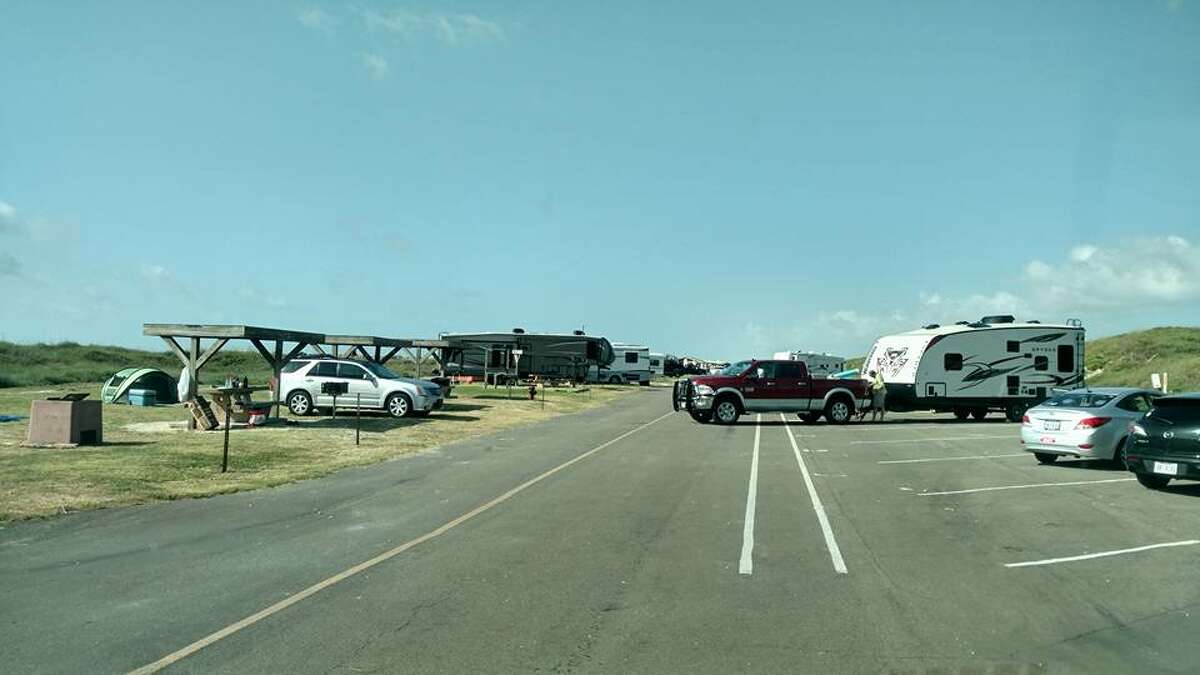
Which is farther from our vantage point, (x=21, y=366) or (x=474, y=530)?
(x=21, y=366)

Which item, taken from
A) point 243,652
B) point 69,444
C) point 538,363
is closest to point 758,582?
point 243,652

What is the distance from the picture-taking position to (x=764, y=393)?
30.7 meters

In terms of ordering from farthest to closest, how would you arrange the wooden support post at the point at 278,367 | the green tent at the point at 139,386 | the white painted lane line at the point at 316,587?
the green tent at the point at 139,386
the wooden support post at the point at 278,367
the white painted lane line at the point at 316,587

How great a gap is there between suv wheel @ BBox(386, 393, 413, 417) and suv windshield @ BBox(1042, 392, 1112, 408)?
18.2m

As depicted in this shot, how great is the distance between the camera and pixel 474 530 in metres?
10.6

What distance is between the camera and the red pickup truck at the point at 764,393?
3050 cm

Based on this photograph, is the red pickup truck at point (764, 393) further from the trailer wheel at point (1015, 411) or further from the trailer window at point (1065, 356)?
the trailer window at point (1065, 356)

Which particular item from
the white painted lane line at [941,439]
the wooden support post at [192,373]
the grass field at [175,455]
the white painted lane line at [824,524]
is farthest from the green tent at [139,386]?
the white painted lane line at [824,524]

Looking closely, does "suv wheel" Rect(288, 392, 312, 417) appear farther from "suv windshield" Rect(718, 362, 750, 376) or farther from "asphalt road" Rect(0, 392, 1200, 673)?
"asphalt road" Rect(0, 392, 1200, 673)

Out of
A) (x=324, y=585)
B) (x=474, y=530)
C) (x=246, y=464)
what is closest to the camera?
(x=324, y=585)

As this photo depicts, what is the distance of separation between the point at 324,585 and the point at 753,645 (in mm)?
3703

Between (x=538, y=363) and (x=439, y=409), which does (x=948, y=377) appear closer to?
(x=439, y=409)

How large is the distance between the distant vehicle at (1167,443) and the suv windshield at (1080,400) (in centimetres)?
302

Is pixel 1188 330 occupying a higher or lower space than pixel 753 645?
higher
